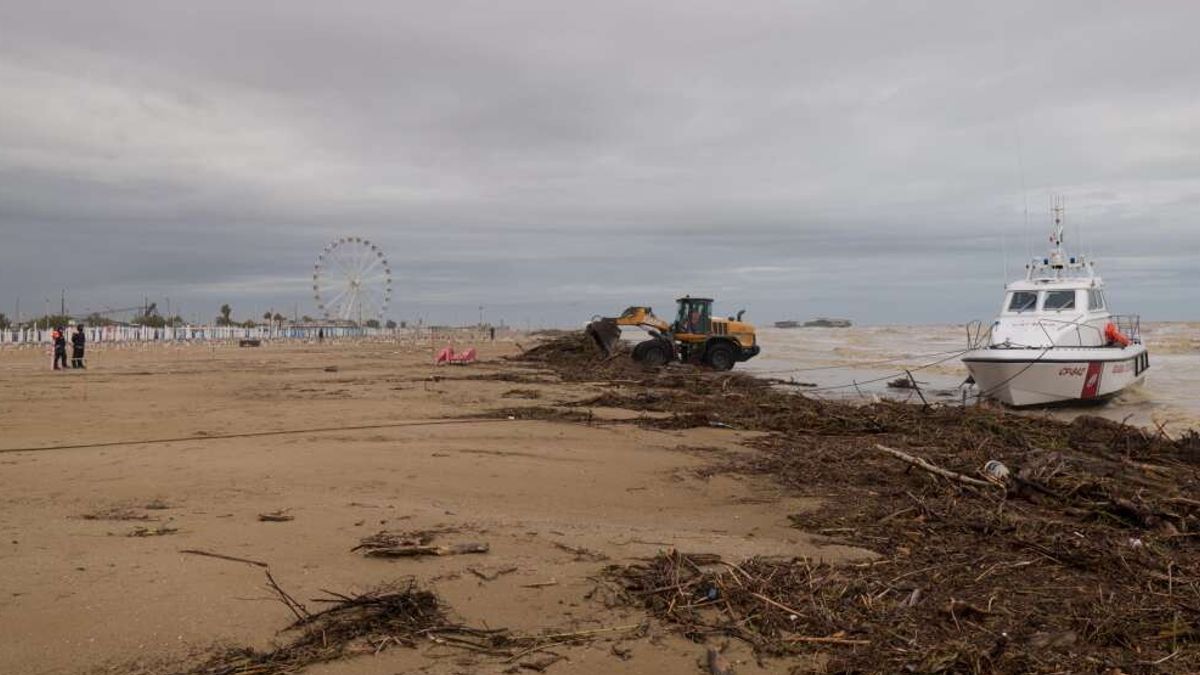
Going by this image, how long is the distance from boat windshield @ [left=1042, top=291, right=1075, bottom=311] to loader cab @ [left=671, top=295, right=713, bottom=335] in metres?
10.2

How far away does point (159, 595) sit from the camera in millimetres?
3982

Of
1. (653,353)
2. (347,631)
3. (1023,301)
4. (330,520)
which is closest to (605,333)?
(653,353)

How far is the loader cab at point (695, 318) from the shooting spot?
25641mm

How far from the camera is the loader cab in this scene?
25641mm

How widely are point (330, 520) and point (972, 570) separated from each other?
13.5 ft

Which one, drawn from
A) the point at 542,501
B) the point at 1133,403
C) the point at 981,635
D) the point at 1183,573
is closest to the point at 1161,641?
the point at 981,635

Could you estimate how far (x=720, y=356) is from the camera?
2527cm

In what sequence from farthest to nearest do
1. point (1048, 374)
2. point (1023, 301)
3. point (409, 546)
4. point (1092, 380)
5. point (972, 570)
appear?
point (1023, 301), point (1092, 380), point (1048, 374), point (409, 546), point (972, 570)

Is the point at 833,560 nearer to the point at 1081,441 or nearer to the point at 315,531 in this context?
the point at 315,531

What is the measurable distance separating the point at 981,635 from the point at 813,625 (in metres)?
0.74

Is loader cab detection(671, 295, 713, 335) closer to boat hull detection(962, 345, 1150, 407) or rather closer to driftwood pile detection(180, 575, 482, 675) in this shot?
boat hull detection(962, 345, 1150, 407)

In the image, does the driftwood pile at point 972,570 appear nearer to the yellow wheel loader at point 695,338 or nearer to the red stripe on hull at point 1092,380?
the red stripe on hull at point 1092,380

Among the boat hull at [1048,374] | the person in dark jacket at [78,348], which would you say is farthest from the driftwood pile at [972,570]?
the person in dark jacket at [78,348]

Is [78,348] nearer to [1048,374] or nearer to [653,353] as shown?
[653,353]
